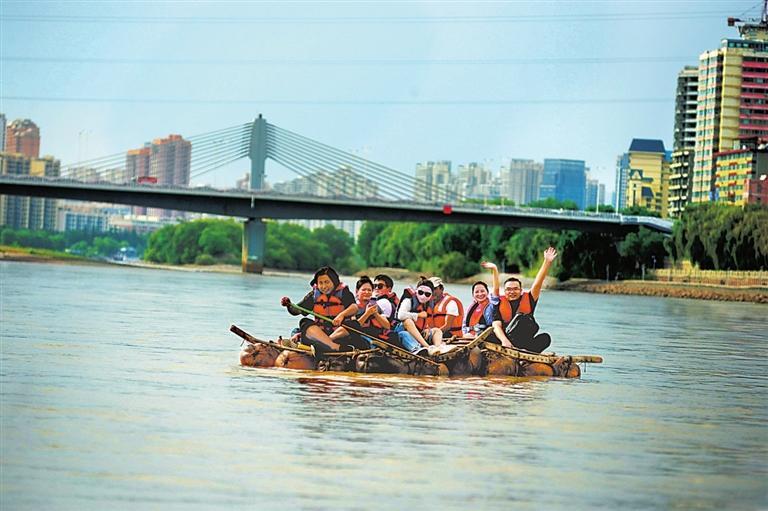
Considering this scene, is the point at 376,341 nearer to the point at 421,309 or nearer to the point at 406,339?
A: the point at 406,339

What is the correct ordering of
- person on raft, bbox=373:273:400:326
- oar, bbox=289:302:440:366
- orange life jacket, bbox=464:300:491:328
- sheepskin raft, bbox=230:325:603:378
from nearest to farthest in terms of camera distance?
oar, bbox=289:302:440:366 < sheepskin raft, bbox=230:325:603:378 < person on raft, bbox=373:273:400:326 < orange life jacket, bbox=464:300:491:328

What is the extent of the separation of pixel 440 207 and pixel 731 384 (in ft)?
338

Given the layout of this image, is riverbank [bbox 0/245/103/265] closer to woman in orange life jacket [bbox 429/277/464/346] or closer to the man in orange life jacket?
woman in orange life jacket [bbox 429/277/464/346]

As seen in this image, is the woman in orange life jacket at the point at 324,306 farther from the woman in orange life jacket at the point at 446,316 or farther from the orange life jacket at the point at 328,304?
the woman in orange life jacket at the point at 446,316

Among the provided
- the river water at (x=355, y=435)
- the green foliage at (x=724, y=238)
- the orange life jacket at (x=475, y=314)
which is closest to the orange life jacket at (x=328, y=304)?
the river water at (x=355, y=435)

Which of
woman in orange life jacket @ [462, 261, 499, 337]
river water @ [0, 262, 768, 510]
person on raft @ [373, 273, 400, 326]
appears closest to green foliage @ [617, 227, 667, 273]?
river water @ [0, 262, 768, 510]

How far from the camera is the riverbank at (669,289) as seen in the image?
117 metres

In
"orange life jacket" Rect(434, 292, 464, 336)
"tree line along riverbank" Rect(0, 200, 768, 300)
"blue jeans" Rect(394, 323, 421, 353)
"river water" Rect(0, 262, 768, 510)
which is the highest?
"tree line along riverbank" Rect(0, 200, 768, 300)

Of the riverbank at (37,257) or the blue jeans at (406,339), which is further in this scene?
the riverbank at (37,257)

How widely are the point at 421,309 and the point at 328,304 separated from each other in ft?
6.75

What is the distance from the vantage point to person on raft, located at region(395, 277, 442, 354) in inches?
1190

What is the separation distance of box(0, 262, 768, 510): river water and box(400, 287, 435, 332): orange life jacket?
1.63 metres

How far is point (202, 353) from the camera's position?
116ft

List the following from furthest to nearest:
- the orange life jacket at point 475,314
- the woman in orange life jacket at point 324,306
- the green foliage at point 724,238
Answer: the green foliage at point 724,238
the orange life jacket at point 475,314
the woman in orange life jacket at point 324,306
